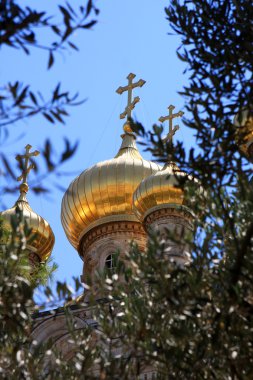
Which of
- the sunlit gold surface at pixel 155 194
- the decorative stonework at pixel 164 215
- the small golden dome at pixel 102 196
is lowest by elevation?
the decorative stonework at pixel 164 215

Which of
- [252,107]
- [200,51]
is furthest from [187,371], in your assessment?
[200,51]

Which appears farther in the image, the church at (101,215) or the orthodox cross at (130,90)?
→ the orthodox cross at (130,90)

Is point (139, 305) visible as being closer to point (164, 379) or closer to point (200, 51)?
point (164, 379)

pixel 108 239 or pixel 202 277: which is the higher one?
pixel 108 239

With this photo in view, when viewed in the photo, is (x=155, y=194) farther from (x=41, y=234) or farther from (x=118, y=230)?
(x=41, y=234)

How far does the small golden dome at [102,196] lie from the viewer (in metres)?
18.0

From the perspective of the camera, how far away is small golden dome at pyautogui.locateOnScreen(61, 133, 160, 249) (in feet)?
59.2

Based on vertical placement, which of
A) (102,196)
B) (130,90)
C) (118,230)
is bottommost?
(118,230)

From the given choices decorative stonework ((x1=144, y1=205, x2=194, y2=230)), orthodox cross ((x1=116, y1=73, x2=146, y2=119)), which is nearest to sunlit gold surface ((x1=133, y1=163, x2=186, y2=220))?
decorative stonework ((x1=144, y1=205, x2=194, y2=230))

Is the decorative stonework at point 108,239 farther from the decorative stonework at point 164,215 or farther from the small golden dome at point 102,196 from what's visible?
the decorative stonework at point 164,215

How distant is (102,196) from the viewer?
18.1m

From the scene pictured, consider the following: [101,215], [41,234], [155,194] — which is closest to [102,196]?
[101,215]

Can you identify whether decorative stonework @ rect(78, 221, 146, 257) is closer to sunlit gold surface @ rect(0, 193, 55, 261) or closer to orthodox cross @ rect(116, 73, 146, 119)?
sunlit gold surface @ rect(0, 193, 55, 261)

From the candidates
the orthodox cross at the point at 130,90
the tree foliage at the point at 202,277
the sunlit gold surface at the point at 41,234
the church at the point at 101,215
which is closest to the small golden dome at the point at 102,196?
the church at the point at 101,215
